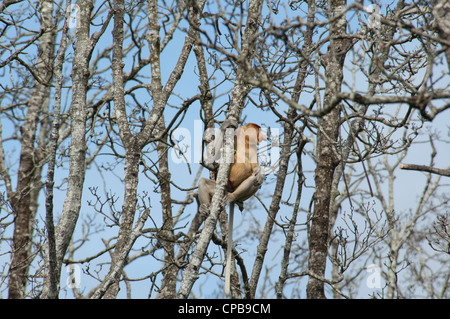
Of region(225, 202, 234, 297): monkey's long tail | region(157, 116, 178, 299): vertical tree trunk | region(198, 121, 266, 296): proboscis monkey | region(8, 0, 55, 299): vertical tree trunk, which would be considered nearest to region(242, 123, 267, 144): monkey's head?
region(198, 121, 266, 296): proboscis monkey

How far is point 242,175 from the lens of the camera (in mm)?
6984

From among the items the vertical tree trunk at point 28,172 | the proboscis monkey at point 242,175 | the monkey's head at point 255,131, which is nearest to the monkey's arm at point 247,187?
the proboscis monkey at point 242,175

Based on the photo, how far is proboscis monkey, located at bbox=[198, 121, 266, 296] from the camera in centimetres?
653

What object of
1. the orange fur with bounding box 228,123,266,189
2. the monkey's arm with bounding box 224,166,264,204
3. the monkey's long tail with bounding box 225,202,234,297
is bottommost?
the monkey's long tail with bounding box 225,202,234,297

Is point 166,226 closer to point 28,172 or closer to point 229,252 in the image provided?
point 229,252

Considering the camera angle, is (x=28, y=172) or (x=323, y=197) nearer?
(x=323, y=197)

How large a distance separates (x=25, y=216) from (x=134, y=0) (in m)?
5.37

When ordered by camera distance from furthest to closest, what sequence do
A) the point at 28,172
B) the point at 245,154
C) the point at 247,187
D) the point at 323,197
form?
the point at 28,172 → the point at 245,154 → the point at 247,187 → the point at 323,197

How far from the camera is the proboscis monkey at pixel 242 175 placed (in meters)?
6.53

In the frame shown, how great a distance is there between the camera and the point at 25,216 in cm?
1024

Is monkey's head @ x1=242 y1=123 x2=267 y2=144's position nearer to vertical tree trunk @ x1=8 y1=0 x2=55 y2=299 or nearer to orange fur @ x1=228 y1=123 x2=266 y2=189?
orange fur @ x1=228 y1=123 x2=266 y2=189

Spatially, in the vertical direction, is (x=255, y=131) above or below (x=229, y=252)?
above

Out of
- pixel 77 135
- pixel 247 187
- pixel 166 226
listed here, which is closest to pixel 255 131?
pixel 247 187
